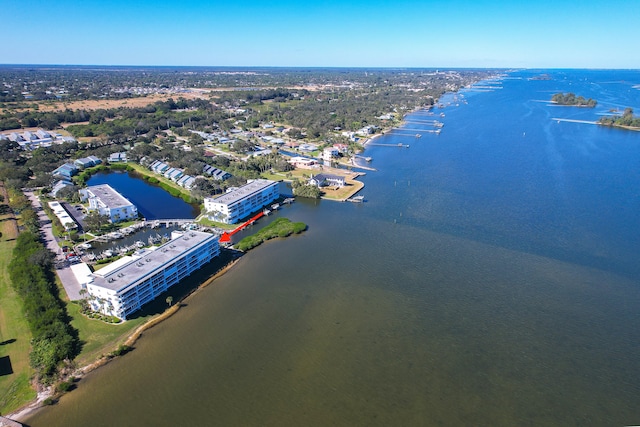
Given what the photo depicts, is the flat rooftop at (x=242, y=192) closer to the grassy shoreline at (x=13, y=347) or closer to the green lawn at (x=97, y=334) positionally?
the green lawn at (x=97, y=334)

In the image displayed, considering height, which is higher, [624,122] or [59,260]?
[624,122]

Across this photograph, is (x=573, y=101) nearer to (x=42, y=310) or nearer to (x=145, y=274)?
(x=145, y=274)

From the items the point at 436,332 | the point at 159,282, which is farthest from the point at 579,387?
the point at 159,282

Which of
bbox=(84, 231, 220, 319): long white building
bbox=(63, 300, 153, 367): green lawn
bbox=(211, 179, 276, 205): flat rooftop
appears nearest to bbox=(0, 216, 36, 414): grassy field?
bbox=(63, 300, 153, 367): green lawn

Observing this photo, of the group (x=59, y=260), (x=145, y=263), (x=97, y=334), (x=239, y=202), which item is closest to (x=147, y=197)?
(x=239, y=202)

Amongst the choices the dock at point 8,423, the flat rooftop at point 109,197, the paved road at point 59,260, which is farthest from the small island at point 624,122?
the dock at point 8,423

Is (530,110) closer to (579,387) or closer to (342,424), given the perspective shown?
(579,387)
